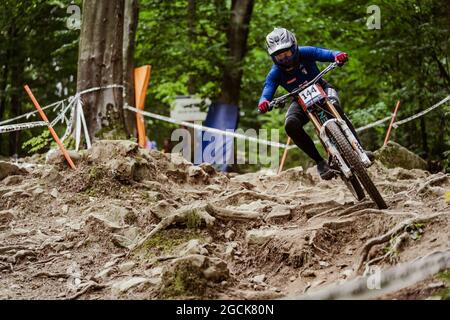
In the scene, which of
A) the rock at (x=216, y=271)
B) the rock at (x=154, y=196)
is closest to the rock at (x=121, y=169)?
the rock at (x=154, y=196)

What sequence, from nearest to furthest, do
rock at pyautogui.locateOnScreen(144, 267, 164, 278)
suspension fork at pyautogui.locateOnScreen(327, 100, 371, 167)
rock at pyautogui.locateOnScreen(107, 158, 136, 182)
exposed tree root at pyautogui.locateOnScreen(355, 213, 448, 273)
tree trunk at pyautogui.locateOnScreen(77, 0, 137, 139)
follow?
1. exposed tree root at pyautogui.locateOnScreen(355, 213, 448, 273)
2. rock at pyautogui.locateOnScreen(144, 267, 164, 278)
3. suspension fork at pyautogui.locateOnScreen(327, 100, 371, 167)
4. rock at pyautogui.locateOnScreen(107, 158, 136, 182)
5. tree trunk at pyautogui.locateOnScreen(77, 0, 137, 139)

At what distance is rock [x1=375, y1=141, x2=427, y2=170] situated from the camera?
1073cm

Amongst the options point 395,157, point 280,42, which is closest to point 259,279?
point 280,42

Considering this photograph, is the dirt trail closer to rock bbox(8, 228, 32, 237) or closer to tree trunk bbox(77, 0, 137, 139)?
rock bbox(8, 228, 32, 237)

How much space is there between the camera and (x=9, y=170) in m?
8.14

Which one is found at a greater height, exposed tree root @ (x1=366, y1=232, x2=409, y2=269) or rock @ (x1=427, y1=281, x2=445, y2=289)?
exposed tree root @ (x1=366, y1=232, x2=409, y2=269)

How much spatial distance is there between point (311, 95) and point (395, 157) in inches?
198

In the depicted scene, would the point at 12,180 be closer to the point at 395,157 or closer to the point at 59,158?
the point at 59,158

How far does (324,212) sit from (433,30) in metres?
6.70

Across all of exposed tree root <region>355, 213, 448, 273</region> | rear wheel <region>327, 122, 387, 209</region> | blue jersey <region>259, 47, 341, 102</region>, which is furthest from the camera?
blue jersey <region>259, 47, 341, 102</region>

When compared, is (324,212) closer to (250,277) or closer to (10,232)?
(250,277)

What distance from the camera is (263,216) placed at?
649cm

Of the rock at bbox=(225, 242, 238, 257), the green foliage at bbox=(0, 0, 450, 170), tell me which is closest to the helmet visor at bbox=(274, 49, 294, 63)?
the rock at bbox=(225, 242, 238, 257)

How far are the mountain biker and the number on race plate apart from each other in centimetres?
20
